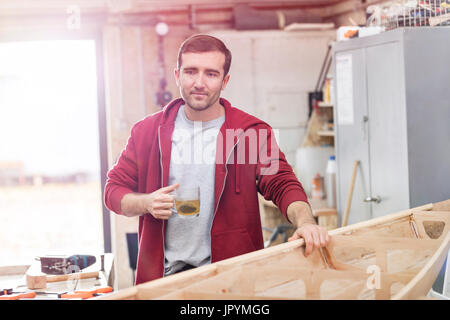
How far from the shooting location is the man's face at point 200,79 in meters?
1.82

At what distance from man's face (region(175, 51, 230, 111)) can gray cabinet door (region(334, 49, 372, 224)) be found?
1.31 meters

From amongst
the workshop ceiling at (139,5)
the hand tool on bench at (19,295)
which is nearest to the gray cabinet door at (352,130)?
the workshop ceiling at (139,5)

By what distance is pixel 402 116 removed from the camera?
264 centimetres

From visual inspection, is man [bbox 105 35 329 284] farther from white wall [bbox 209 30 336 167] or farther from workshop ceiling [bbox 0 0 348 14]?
workshop ceiling [bbox 0 0 348 14]

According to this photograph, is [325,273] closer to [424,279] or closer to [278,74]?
[424,279]

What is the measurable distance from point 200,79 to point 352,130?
1443 mm

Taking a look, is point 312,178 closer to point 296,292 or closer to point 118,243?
point 118,243

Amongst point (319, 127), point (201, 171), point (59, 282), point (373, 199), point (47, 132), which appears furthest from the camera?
point (47, 132)

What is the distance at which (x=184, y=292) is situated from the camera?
3.67 feet

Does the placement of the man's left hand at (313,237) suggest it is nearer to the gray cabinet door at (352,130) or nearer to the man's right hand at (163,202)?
the man's right hand at (163,202)

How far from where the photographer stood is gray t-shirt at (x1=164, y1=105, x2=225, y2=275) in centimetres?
174

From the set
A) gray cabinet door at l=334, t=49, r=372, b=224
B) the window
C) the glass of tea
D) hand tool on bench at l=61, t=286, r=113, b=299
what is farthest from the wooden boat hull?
the window

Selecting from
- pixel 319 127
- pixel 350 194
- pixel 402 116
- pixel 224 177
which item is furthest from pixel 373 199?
pixel 224 177

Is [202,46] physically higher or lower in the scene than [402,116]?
higher
